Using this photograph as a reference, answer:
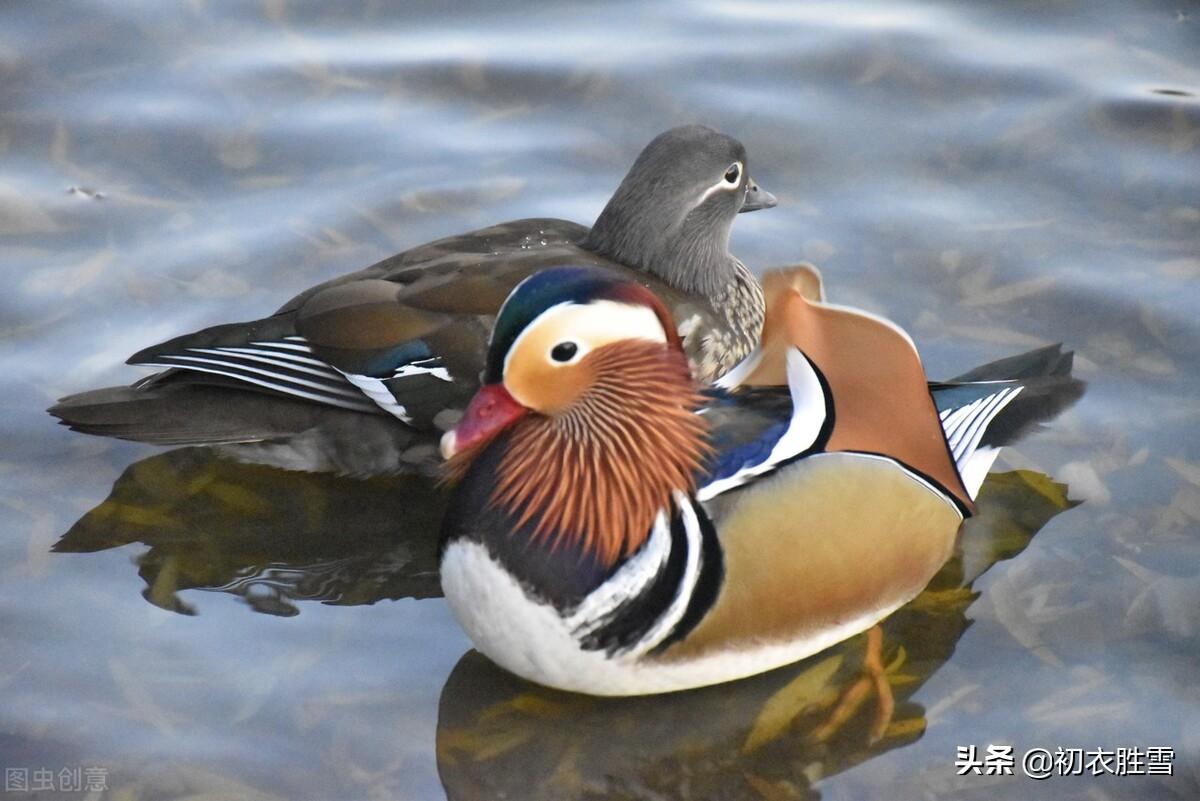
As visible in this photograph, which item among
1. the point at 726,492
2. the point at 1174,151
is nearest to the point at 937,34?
the point at 1174,151

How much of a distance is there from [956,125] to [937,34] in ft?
2.25

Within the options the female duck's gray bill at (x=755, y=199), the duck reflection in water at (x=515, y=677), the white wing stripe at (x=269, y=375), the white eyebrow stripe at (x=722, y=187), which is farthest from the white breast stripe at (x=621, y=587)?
the female duck's gray bill at (x=755, y=199)

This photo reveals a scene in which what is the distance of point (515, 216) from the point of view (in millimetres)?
5348

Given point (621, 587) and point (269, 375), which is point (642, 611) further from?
point (269, 375)

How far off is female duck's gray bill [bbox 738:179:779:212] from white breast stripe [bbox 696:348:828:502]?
4.51 feet

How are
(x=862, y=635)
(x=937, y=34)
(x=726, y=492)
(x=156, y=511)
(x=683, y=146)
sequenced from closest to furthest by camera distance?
1. (x=726, y=492)
2. (x=862, y=635)
3. (x=156, y=511)
4. (x=683, y=146)
5. (x=937, y=34)

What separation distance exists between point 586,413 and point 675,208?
137 centimetres

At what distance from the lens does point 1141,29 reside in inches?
250

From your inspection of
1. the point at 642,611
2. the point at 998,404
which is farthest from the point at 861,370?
the point at 642,611

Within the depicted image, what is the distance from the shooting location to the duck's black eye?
3221mm

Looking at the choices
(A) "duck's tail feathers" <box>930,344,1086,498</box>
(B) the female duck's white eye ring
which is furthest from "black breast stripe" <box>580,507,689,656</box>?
(A) "duck's tail feathers" <box>930,344,1086,498</box>

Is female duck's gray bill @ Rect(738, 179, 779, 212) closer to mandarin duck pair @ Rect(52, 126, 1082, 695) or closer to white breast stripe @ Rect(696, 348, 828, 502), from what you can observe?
mandarin duck pair @ Rect(52, 126, 1082, 695)

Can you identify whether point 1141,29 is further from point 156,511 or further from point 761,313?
point 156,511

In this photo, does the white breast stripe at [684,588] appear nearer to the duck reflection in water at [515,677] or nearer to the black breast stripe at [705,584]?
the black breast stripe at [705,584]
